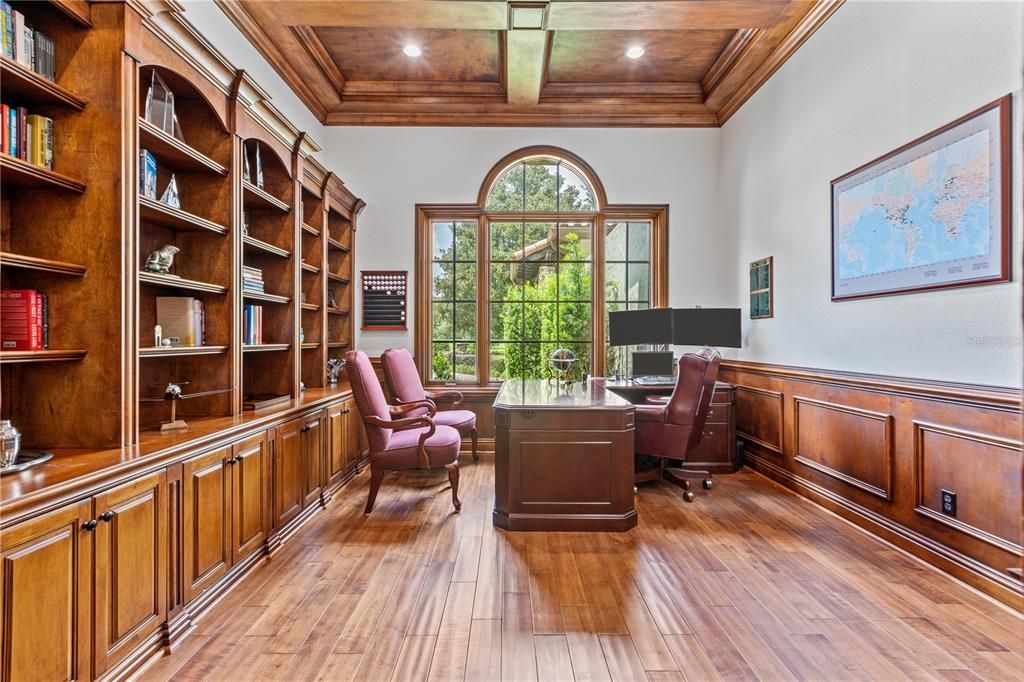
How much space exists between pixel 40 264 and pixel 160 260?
675 millimetres

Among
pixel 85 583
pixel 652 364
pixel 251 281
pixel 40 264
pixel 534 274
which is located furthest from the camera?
pixel 534 274

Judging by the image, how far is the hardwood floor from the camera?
→ 1849 millimetres

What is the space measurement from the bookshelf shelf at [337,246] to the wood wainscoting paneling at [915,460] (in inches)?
156

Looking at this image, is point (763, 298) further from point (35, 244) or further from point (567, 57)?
point (35, 244)

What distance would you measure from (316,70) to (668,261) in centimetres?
380

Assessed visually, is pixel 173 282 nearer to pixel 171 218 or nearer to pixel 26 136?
pixel 171 218

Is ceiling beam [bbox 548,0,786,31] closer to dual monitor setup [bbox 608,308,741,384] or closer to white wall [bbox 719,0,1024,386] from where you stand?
white wall [bbox 719,0,1024,386]

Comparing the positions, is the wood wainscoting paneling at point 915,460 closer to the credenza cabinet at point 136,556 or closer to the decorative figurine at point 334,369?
the credenza cabinet at point 136,556

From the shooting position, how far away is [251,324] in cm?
323

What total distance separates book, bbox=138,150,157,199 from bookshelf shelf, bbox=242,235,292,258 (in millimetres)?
644

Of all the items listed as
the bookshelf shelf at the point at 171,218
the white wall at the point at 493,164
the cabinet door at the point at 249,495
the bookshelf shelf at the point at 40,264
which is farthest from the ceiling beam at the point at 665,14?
the cabinet door at the point at 249,495

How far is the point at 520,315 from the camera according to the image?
5.36 metres

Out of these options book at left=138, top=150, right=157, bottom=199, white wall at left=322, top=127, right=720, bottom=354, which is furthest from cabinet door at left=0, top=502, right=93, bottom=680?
white wall at left=322, top=127, right=720, bottom=354

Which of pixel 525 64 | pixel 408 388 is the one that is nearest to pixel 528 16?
pixel 525 64
